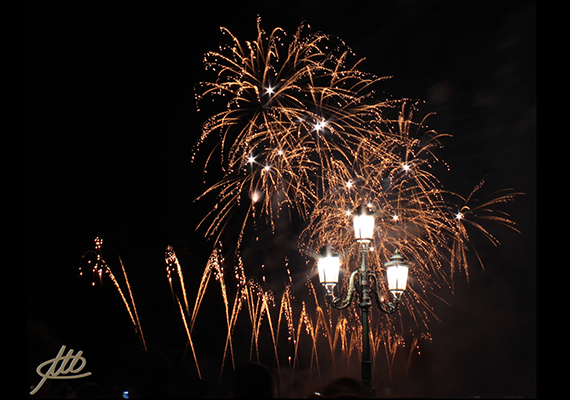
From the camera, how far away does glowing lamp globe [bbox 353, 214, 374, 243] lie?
8500 mm

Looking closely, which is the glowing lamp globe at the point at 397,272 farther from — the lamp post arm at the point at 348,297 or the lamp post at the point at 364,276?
the lamp post arm at the point at 348,297

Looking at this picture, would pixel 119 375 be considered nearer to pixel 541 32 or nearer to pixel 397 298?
pixel 397 298

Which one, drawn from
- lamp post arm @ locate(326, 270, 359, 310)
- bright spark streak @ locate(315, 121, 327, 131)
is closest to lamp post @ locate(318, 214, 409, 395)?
lamp post arm @ locate(326, 270, 359, 310)

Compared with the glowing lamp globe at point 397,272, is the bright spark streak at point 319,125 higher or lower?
higher

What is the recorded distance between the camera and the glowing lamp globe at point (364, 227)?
850cm

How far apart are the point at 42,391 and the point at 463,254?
63.9ft

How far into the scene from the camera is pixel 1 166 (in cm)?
727

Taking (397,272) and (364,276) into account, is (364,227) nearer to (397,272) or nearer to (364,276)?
(364,276)

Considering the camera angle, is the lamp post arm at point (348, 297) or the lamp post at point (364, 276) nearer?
the lamp post at point (364, 276)

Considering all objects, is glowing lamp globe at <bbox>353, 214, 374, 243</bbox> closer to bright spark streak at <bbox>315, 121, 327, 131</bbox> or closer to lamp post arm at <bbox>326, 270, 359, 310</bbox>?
lamp post arm at <bbox>326, 270, 359, 310</bbox>

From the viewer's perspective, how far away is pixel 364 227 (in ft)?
27.9

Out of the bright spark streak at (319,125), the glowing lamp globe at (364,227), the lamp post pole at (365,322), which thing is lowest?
the lamp post pole at (365,322)

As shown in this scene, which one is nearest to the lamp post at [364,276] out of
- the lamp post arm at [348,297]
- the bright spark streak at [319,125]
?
the lamp post arm at [348,297]

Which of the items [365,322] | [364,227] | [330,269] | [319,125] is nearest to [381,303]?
[365,322]
